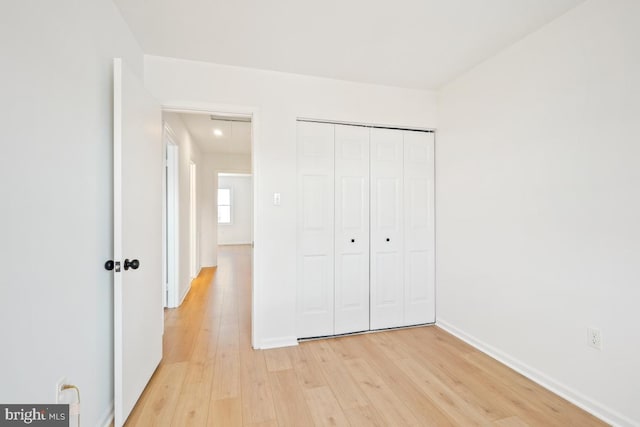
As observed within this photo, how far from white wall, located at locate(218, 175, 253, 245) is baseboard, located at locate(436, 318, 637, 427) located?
333 inches

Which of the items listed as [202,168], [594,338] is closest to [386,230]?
[594,338]

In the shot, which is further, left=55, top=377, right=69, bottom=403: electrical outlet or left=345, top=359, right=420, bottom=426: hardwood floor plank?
left=345, top=359, right=420, bottom=426: hardwood floor plank

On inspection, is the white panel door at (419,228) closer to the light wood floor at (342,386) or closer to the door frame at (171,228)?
the light wood floor at (342,386)

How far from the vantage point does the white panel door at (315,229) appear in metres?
2.74

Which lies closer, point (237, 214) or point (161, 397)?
point (161, 397)

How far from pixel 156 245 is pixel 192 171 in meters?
3.38

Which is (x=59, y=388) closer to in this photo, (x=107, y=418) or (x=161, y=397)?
(x=107, y=418)

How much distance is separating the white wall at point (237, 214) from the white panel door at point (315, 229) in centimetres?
764

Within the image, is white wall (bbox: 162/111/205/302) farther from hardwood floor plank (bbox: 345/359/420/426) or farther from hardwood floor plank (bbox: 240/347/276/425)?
hardwood floor plank (bbox: 345/359/420/426)

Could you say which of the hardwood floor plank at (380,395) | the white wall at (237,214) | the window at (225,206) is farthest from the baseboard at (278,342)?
the window at (225,206)

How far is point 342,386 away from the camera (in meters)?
2.03

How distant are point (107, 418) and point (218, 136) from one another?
4209 millimetres

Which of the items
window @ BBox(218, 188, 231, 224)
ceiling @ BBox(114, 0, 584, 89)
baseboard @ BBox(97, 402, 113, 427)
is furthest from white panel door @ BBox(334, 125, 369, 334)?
window @ BBox(218, 188, 231, 224)

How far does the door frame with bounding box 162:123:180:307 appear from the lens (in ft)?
12.0
